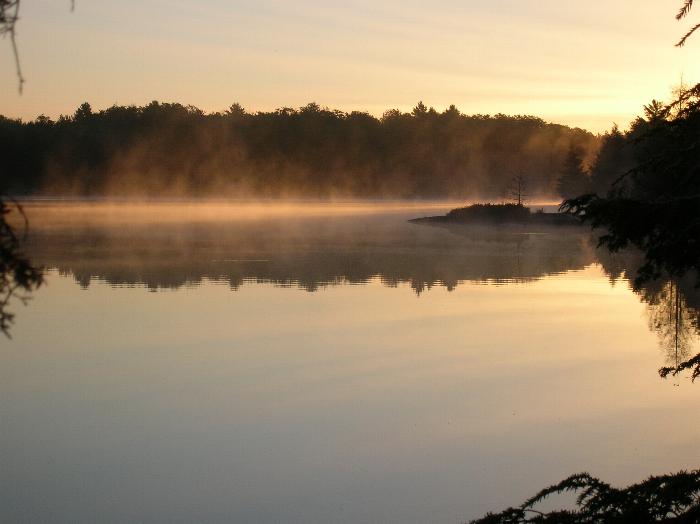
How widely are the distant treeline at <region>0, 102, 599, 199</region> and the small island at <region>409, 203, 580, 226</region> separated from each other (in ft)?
157

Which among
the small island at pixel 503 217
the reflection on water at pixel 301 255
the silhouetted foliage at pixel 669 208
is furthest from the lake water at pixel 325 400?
the small island at pixel 503 217

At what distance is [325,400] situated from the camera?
919 centimetres

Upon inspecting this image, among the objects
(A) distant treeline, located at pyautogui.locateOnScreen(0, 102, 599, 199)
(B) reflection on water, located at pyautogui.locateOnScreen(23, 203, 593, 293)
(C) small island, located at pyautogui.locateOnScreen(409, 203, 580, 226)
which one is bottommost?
(B) reflection on water, located at pyautogui.locateOnScreen(23, 203, 593, 293)

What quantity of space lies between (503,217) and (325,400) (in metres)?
43.0

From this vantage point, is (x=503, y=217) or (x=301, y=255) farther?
(x=503, y=217)

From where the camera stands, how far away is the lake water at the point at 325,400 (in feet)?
22.4

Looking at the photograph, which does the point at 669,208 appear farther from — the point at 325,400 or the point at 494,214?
the point at 494,214

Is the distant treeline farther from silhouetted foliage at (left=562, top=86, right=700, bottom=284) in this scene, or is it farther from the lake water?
silhouetted foliage at (left=562, top=86, right=700, bottom=284)

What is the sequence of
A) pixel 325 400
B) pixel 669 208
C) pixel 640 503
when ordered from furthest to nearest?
1. pixel 325 400
2. pixel 669 208
3. pixel 640 503

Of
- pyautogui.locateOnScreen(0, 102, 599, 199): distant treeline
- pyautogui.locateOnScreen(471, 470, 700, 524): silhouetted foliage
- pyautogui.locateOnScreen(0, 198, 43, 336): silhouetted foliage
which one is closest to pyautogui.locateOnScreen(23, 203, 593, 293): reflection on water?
pyautogui.locateOnScreen(471, 470, 700, 524): silhouetted foliage

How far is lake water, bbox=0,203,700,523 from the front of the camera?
681cm

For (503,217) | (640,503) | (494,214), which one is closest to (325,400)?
(640,503)

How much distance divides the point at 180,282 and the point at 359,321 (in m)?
6.17

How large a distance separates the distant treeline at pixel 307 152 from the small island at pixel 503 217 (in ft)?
157
